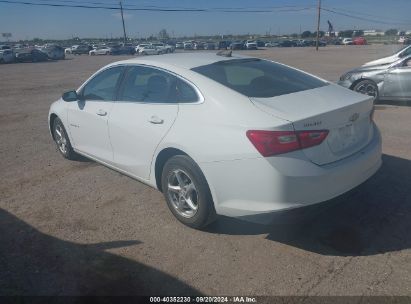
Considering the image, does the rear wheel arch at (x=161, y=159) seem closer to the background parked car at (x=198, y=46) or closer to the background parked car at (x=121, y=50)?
the background parked car at (x=121, y=50)

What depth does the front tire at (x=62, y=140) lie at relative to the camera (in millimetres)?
5754

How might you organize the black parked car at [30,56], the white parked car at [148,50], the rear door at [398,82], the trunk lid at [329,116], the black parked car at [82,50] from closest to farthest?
the trunk lid at [329,116] → the rear door at [398,82] → the black parked car at [30,56] → the white parked car at [148,50] → the black parked car at [82,50]

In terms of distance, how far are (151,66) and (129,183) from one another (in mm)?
1627

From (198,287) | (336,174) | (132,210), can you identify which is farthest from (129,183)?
(336,174)

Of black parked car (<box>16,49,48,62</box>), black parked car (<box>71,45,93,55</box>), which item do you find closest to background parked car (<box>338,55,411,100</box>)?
black parked car (<box>16,49,48,62</box>)

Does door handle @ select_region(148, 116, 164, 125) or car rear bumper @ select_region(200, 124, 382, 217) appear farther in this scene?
door handle @ select_region(148, 116, 164, 125)

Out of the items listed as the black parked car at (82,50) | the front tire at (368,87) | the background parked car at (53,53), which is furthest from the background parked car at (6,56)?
the front tire at (368,87)

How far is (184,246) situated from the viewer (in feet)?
11.4

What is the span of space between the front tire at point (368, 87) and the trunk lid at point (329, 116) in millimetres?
6206

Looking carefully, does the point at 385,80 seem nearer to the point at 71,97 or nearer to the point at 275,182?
the point at 71,97

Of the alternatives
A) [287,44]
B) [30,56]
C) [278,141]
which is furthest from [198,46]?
[278,141]

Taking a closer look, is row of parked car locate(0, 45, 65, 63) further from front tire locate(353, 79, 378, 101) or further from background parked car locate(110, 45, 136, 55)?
front tire locate(353, 79, 378, 101)

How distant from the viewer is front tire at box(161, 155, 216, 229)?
343 centimetres

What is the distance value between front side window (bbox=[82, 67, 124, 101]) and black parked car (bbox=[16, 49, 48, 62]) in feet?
142
